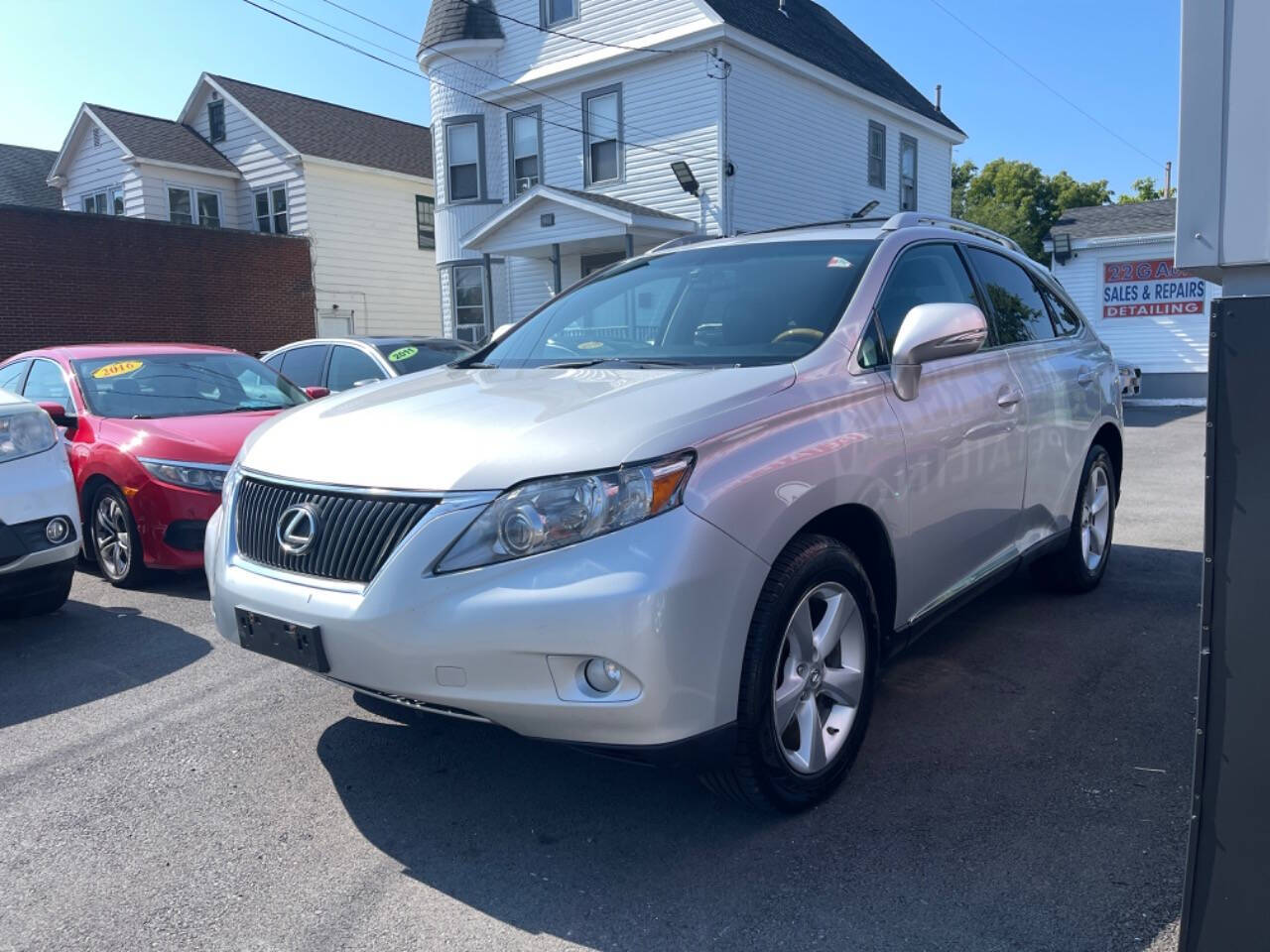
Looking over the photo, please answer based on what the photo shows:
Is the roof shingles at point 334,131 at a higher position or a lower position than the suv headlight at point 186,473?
higher

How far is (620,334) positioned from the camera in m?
4.17

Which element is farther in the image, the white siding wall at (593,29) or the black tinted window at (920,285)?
the white siding wall at (593,29)

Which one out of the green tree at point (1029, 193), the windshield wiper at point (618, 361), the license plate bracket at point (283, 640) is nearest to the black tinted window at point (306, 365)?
the windshield wiper at point (618, 361)

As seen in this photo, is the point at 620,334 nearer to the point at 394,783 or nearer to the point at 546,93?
the point at 394,783

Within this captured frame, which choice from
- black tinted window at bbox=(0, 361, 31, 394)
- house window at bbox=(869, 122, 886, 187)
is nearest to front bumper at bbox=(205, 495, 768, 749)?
black tinted window at bbox=(0, 361, 31, 394)

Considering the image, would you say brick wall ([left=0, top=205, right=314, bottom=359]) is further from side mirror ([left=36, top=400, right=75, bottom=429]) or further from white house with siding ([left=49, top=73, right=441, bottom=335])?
side mirror ([left=36, top=400, right=75, bottom=429])

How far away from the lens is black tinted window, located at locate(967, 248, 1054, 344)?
4.73 meters

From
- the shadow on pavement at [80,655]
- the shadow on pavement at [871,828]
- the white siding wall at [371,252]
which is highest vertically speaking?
the white siding wall at [371,252]

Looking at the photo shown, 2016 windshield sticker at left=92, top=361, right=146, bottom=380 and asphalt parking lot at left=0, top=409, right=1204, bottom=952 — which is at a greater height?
2016 windshield sticker at left=92, top=361, right=146, bottom=380

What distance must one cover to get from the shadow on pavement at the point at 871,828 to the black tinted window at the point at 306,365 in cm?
641

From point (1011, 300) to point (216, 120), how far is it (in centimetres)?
2664

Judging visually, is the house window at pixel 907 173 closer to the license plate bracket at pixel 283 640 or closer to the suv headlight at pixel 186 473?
the suv headlight at pixel 186 473

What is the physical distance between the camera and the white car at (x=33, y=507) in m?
5.08

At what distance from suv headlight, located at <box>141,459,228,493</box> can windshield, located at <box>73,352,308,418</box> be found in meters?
0.80
